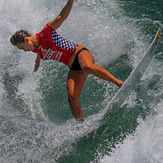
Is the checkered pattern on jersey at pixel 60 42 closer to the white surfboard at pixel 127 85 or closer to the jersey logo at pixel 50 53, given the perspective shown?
the jersey logo at pixel 50 53

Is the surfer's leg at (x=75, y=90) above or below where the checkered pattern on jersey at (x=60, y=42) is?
below

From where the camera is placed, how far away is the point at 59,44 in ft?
11.0

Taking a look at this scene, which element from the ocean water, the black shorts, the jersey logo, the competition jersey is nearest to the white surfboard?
the ocean water

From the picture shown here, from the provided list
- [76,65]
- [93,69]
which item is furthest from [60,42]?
[93,69]

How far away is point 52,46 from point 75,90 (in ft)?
2.07

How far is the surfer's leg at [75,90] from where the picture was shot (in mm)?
3342

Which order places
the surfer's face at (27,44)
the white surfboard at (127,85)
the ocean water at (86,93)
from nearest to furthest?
the surfer's face at (27,44) → the white surfboard at (127,85) → the ocean water at (86,93)

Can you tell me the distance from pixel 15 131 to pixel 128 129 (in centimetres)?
160

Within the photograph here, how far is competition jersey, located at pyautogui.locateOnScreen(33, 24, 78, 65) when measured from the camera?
3326 mm

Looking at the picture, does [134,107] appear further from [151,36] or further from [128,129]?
[151,36]

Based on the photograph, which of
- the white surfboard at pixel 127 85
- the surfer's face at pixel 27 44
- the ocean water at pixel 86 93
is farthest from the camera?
the ocean water at pixel 86 93

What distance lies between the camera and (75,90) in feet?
11.1

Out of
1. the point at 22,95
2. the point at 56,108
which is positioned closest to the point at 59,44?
the point at 56,108

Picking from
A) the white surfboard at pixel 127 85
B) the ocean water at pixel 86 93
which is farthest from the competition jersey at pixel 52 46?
the ocean water at pixel 86 93
